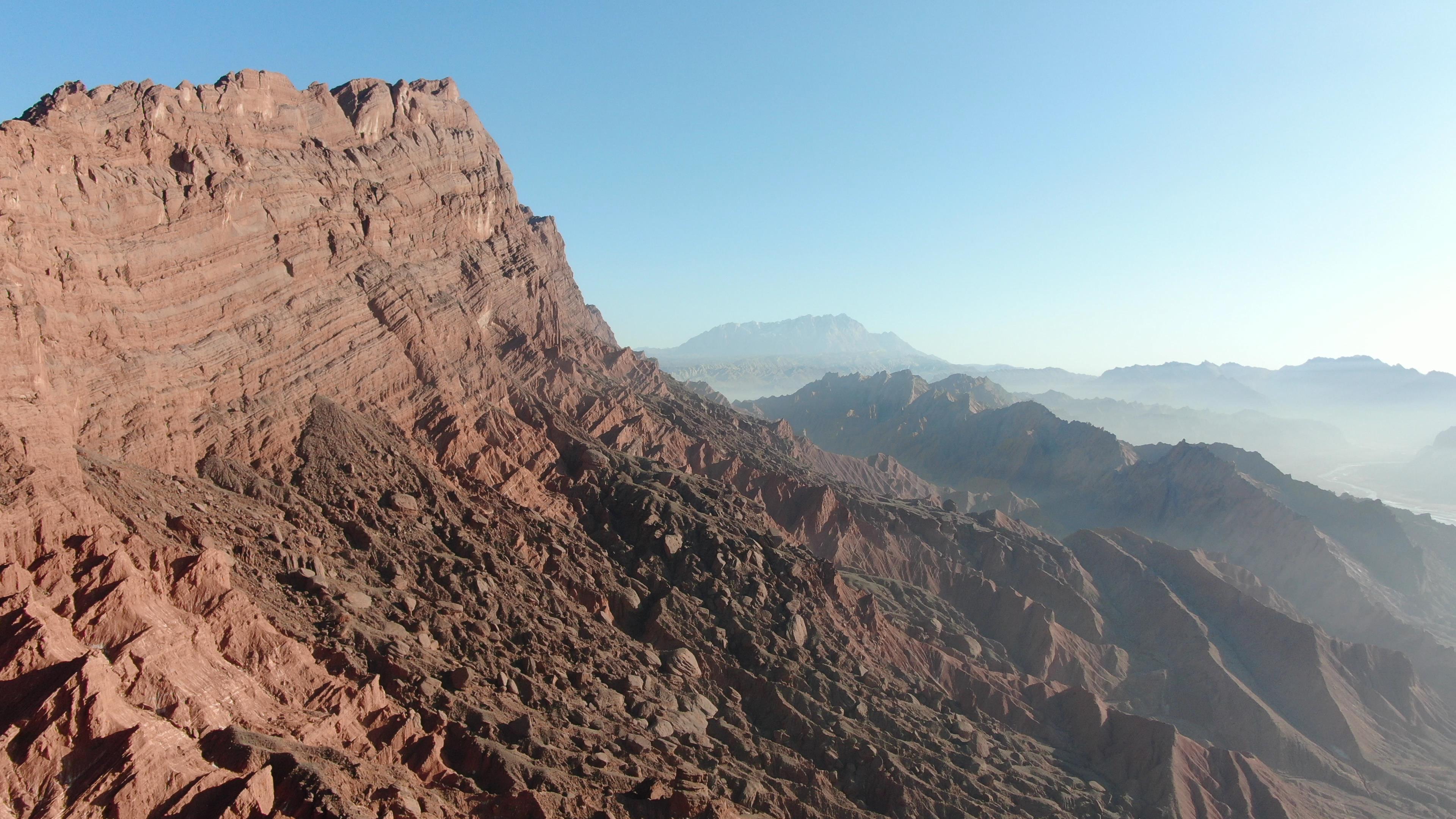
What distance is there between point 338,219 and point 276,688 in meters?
32.0

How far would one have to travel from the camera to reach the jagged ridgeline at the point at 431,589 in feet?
76.8

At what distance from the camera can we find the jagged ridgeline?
23422mm

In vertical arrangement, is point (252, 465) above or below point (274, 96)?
below

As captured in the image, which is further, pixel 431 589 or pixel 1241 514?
pixel 1241 514

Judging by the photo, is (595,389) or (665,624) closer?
(665,624)

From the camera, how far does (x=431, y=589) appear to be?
36.8 metres

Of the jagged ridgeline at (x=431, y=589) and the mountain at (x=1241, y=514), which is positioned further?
the mountain at (x=1241, y=514)

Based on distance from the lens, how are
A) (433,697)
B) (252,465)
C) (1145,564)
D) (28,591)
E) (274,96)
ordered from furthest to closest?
1. (1145,564)
2. (274,96)
3. (252,465)
4. (433,697)
5. (28,591)

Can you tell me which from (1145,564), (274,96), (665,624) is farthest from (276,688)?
(1145,564)

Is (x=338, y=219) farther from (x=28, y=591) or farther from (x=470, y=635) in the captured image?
(x=28, y=591)

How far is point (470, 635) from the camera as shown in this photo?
114ft

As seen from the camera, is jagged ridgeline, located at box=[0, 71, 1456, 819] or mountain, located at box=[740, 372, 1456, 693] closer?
jagged ridgeline, located at box=[0, 71, 1456, 819]

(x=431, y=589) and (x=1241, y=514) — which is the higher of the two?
(x=431, y=589)

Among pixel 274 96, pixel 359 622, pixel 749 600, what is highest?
pixel 274 96
